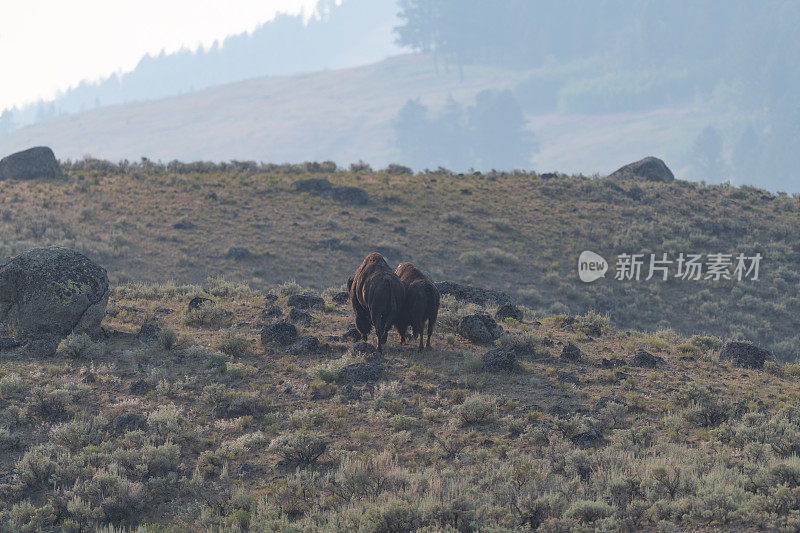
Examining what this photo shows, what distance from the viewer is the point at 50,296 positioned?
12648 millimetres

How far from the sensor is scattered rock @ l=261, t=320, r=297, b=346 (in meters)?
13.4

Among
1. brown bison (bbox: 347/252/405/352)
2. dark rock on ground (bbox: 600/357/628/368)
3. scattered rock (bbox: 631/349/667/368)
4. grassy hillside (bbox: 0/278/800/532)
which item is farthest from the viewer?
scattered rock (bbox: 631/349/667/368)

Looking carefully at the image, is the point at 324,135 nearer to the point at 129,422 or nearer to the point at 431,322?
the point at 431,322

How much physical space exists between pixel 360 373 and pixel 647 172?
3699 cm

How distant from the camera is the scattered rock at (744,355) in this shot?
13375mm

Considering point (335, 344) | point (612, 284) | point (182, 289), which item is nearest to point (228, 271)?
point (182, 289)

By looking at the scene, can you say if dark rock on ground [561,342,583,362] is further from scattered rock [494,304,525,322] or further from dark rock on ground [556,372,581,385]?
scattered rock [494,304,525,322]

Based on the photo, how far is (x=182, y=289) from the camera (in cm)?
1877

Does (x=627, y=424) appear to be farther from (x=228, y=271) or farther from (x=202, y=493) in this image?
(x=228, y=271)

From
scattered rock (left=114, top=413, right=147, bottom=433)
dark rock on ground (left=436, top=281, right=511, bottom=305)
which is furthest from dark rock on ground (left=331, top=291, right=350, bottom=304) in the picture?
scattered rock (left=114, top=413, right=147, bottom=433)

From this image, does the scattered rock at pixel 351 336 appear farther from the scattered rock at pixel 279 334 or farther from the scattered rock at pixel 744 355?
the scattered rock at pixel 744 355

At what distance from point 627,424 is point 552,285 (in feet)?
56.8

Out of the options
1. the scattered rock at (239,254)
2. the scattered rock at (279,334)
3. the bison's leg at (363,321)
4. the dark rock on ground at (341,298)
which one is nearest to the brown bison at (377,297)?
the bison's leg at (363,321)

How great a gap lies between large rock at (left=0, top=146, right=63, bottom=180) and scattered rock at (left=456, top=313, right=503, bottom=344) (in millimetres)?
29247
